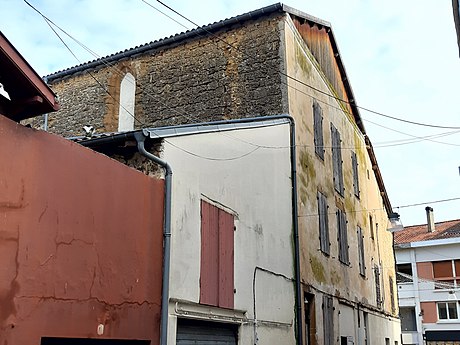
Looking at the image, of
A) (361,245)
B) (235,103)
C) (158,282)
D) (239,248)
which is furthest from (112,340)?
(361,245)

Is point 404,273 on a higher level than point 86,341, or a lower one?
higher

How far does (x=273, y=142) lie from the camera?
37.5 ft

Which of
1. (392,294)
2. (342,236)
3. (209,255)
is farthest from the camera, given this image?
(392,294)

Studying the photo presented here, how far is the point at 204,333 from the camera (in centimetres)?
830

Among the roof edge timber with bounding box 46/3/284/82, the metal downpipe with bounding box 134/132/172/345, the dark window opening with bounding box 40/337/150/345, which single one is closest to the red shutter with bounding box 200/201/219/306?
the metal downpipe with bounding box 134/132/172/345

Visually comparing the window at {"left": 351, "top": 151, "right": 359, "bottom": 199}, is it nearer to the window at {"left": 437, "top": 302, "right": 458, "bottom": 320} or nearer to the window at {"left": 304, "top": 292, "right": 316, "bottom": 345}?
the window at {"left": 304, "top": 292, "right": 316, "bottom": 345}

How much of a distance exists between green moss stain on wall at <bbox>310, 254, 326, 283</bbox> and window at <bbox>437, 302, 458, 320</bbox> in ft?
82.2

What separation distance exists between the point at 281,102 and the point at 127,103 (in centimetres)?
479

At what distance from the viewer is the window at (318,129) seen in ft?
47.6

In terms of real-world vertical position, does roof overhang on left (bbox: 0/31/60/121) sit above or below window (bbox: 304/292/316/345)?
above

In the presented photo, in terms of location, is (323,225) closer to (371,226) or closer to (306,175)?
(306,175)

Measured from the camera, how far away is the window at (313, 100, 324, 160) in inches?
571

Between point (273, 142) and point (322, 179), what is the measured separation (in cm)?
377

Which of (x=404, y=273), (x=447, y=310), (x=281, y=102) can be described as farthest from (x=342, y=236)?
(x=404, y=273)
